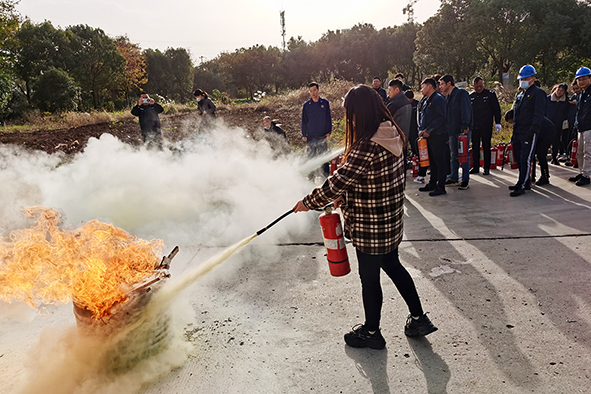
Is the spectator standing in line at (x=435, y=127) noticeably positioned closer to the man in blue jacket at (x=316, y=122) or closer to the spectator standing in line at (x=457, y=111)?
the spectator standing in line at (x=457, y=111)

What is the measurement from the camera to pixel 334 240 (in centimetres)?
289

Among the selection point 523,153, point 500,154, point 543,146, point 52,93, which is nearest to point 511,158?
point 500,154

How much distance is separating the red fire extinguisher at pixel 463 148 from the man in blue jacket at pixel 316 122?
2398 millimetres

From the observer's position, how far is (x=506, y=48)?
26.3 m

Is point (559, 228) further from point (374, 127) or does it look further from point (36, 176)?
point (36, 176)

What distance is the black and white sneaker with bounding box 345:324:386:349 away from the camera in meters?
2.78

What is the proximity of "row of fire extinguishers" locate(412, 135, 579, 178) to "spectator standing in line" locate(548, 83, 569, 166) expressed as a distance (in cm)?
39

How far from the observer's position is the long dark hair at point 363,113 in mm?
2516

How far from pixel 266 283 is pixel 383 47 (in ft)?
133

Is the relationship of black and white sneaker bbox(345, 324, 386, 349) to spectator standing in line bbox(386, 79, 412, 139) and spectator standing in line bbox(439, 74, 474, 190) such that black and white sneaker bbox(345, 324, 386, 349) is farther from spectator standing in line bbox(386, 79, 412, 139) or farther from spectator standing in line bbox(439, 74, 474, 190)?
spectator standing in line bbox(439, 74, 474, 190)

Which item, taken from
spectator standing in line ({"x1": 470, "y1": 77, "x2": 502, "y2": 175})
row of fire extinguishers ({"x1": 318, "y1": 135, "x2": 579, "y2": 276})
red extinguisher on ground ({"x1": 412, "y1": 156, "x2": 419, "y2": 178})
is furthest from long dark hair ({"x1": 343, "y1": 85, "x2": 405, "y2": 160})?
spectator standing in line ({"x1": 470, "y1": 77, "x2": 502, "y2": 175})

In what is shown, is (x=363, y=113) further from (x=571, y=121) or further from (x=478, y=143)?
(x=571, y=121)

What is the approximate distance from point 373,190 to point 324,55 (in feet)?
138

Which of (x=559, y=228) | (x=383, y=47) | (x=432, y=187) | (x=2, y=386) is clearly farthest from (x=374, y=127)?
(x=383, y=47)
